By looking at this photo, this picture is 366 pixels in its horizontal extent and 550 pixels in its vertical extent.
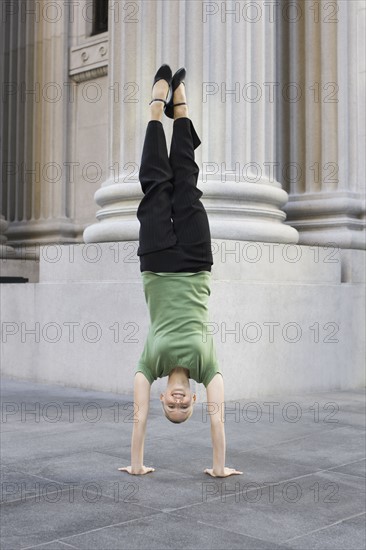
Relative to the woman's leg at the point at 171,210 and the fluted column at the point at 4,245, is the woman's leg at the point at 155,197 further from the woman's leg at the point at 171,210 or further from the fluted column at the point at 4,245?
the fluted column at the point at 4,245

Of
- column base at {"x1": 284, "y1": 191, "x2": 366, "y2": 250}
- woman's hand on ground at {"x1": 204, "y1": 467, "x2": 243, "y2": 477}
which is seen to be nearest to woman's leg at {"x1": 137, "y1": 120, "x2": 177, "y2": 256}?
woman's hand on ground at {"x1": 204, "y1": 467, "x2": 243, "y2": 477}

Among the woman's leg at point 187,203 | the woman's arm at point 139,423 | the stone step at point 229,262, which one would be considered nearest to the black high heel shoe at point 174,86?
the woman's leg at point 187,203

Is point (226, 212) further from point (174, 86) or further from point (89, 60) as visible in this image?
point (89, 60)

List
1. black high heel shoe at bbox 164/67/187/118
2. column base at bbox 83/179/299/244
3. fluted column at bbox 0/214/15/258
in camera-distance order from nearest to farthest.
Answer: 1. black high heel shoe at bbox 164/67/187/118
2. column base at bbox 83/179/299/244
3. fluted column at bbox 0/214/15/258

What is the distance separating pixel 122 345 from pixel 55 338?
142 centimetres

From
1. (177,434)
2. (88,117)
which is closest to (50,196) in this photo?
(88,117)

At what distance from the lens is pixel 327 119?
43.1 ft

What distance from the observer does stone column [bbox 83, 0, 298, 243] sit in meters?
11.2

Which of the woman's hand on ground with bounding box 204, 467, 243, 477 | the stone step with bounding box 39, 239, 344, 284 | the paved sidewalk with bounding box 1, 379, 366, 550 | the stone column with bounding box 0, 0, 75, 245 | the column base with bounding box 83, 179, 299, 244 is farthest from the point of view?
the stone column with bounding box 0, 0, 75, 245

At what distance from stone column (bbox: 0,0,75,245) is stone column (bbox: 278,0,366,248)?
5352 millimetres

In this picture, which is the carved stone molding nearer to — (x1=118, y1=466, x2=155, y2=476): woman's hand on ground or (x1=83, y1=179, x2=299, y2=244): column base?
(x1=83, y1=179, x2=299, y2=244): column base

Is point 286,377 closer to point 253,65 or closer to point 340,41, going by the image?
point 253,65

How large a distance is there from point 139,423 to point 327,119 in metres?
8.42

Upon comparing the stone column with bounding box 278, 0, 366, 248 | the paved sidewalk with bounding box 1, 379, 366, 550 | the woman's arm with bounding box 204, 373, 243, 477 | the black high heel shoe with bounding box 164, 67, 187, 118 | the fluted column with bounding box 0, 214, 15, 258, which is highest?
the stone column with bounding box 278, 0, 366, 248
